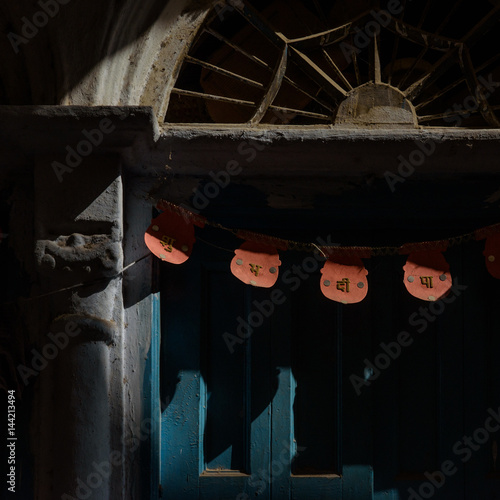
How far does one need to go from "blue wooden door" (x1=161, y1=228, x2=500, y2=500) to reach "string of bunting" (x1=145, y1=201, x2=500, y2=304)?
0.86ft

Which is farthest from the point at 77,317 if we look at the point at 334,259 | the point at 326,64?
the point at 326,64

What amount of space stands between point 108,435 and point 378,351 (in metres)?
1.31

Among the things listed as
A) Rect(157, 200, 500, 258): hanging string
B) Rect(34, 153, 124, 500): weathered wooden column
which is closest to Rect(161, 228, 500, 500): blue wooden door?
Rect(157, 200, 500, 258): hanging string

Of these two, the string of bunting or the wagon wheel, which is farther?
the wagon wheel

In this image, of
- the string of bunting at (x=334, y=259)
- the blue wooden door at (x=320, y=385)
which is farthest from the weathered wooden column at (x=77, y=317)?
the blue wooden door at (x=320, y=385)

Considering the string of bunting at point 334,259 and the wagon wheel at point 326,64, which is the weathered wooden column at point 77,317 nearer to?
the string of bunting at point 334,259

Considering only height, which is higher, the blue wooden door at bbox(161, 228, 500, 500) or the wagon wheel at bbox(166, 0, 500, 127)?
the wagon wheel at bbox(166, 0, 500, 127)

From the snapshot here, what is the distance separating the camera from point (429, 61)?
3.18 metres

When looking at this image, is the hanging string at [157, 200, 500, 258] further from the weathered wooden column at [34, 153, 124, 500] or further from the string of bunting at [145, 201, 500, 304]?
the weathered wooden column at [34, 153, 124, 500]

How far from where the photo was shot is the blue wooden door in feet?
8.84

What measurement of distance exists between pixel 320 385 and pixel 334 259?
0.66 metres

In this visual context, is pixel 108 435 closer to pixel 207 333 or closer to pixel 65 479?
pixel 65 479

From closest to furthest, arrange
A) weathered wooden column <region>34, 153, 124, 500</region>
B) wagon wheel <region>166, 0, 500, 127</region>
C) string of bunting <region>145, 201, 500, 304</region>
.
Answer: weathered wooden column <region>34, 153, 124, 500</region> < string of bunting <region>145, 201, 500, 304</region> < wagon wheel <region>166, 0, 500, 127</region>

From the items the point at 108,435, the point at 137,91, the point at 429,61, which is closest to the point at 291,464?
the point at 108,435
